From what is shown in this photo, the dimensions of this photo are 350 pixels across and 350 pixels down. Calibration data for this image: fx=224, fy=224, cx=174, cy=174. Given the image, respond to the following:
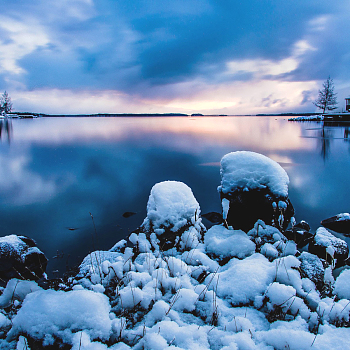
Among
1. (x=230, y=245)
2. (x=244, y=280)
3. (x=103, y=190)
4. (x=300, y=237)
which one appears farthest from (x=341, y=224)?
(x=103, y=190)

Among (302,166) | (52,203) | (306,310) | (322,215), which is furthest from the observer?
(302,166)

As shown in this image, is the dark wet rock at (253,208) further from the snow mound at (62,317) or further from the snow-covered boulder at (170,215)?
the snow mound at (62,317)

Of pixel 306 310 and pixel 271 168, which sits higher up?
pixel 271 168

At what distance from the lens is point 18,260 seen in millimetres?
3455

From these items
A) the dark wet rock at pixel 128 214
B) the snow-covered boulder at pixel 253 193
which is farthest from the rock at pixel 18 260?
the snow-covered boulder at pixel 253 193

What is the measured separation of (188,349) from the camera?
75.9 inches

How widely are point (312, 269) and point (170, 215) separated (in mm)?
2417

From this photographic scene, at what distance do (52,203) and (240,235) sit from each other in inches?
257

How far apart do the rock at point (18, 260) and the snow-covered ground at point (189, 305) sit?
0.79 metres

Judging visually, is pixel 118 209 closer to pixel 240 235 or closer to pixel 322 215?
pixel 240 235

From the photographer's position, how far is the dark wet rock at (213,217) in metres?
6.33

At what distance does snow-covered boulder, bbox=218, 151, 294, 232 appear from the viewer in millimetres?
4867

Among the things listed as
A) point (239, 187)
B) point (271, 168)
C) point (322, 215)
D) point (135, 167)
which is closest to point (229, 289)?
point (239, 187)

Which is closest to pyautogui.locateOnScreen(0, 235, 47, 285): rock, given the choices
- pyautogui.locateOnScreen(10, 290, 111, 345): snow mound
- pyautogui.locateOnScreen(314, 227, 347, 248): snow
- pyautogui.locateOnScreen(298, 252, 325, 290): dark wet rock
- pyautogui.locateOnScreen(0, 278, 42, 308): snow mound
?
pyautogui.locateOnScreen(0, 278, 42, 308): snow mound
